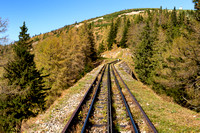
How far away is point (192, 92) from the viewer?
14531 millimetres

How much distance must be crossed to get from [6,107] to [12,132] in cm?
281

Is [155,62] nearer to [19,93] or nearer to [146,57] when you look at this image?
[146,57]

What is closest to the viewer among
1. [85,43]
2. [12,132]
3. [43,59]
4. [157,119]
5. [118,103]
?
[157,119]

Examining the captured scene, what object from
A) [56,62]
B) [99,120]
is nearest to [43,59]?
[56,62]

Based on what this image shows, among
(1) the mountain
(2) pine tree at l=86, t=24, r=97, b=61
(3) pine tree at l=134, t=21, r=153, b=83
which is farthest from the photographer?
(2) pine tree at l=86, t=24, r=97, b=61

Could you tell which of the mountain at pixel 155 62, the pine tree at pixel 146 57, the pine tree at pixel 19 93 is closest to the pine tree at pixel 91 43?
the mountain at pixel 155 62

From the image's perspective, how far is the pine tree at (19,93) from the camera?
1449 centimetres

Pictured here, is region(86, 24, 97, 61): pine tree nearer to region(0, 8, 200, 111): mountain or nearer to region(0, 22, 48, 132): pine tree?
region(0, 8, 200, 111): mountain

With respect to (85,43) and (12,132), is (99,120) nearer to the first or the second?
(12,132)

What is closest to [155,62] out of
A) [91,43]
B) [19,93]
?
[91,43]

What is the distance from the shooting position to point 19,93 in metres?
14.4

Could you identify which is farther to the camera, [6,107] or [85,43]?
[85,43]

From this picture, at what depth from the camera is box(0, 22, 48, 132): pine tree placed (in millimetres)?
14492

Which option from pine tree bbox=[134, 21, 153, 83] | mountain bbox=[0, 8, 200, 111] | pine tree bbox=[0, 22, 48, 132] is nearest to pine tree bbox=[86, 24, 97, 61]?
mountain bbox=[0, 8, 200, 111]
